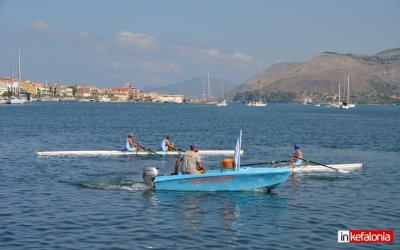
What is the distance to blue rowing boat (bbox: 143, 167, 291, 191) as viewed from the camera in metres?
26.9

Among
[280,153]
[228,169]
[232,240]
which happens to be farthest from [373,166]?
[232,240]

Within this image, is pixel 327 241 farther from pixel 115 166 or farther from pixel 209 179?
pixel 115 166

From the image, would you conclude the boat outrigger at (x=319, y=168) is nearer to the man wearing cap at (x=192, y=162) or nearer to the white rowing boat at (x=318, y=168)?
the white rowing boat at (x=318, y=168)

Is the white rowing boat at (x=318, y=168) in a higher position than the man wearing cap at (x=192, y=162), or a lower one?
lower

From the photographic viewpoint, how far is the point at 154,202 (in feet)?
82.3

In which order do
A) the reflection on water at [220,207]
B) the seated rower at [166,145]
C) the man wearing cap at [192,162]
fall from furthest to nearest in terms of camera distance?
the seated rower at [166,145] < the man wearing cap at [192,162] < the reflection on water at [220,207]

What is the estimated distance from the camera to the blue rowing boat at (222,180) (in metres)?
26.9

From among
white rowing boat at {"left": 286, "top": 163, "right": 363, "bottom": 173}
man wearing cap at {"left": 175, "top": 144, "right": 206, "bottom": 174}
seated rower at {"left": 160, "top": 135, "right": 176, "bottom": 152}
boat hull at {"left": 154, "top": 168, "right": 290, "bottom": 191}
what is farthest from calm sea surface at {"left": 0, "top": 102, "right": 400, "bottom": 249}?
seated rower at {"left": 160, "top": 135, "right": 176, "bottom": 152}

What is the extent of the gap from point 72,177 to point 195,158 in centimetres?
901

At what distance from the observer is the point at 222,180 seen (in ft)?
88.5

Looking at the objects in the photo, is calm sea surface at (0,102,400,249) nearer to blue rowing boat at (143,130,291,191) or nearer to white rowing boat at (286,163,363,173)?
blue rowing boat at (143,130,291,191)

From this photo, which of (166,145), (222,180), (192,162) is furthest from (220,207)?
(166,145)

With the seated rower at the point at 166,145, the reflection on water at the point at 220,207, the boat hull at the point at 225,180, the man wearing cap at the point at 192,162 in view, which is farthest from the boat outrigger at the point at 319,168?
the seated rower at the point at 166,145

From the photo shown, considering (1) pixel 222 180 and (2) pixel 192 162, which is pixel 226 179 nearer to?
(1) pixel 222 180
